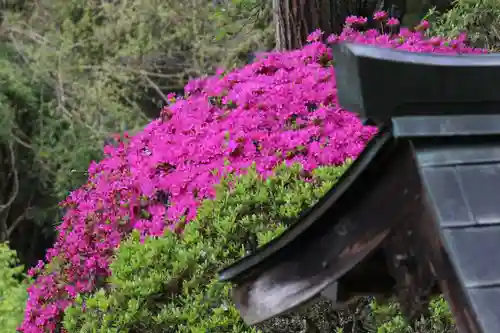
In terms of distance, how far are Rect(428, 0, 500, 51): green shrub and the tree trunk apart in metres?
0.86

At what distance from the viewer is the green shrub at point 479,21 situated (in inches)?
199

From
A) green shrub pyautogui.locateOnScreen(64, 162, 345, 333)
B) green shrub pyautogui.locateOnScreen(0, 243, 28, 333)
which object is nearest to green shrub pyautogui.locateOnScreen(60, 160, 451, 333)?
green shrub pyautogui.locateOnScreen(64, 162, 345, 333)

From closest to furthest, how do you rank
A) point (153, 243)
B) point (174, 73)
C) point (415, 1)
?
point (153, 243), point (415, 1), point (174, 73)

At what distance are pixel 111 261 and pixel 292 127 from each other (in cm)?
96

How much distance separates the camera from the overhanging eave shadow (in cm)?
116

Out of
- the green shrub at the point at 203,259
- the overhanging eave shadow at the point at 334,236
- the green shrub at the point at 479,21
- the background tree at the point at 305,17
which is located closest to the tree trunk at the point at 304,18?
the background tree at the point at 305,17

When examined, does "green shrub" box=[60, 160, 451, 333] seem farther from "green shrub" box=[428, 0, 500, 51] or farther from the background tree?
"green shrub" box=[428, 0, 500, 51]

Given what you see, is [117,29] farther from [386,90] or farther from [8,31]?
→ [386,90]

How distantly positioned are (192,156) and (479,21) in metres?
2.98

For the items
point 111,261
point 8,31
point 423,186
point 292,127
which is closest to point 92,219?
point 111,261

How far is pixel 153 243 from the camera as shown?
2.61 metres

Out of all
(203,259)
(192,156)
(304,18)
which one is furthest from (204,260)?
(304,18)

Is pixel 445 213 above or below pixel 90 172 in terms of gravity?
above

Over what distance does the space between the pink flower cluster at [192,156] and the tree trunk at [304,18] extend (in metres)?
0.98
